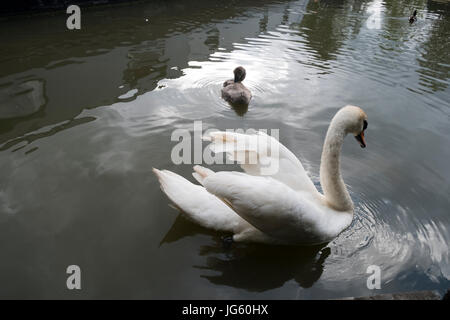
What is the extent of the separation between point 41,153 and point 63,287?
95.0 inches

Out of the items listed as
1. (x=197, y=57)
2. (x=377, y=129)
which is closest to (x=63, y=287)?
(x=377, y=129)

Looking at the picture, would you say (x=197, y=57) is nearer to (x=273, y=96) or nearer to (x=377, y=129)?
(x=273, y=96)

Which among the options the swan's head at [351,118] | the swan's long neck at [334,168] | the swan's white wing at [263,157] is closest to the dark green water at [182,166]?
the swan's long neck at [334,168]

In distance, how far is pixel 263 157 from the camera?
332 centimetres

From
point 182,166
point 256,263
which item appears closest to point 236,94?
point 182,166

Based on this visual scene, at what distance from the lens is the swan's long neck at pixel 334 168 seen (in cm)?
329

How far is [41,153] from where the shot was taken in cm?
455

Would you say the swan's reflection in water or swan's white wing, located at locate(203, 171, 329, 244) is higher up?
swan's white wing, located at locate(203, 171, 329, 244)

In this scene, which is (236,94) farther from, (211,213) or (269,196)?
(269,196)

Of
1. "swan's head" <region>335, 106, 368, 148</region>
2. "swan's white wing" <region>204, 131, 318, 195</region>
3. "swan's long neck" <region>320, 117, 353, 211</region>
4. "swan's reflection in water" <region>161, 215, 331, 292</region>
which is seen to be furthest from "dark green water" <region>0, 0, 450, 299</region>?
"swan's head" <region>335, 106, 368, 148</region>

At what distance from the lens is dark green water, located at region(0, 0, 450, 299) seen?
9.96 ft

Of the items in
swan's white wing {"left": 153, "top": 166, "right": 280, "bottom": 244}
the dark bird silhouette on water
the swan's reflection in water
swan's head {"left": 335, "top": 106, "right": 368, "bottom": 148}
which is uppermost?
swan's head {"left": 335, "top": 106, "right": 368, "bottom": 148}

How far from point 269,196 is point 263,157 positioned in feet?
2.23

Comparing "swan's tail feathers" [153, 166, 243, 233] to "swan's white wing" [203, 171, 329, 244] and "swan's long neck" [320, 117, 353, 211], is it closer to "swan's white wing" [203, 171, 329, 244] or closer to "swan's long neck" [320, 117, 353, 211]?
"swan's white wing" [203, 171, 329, 244]
